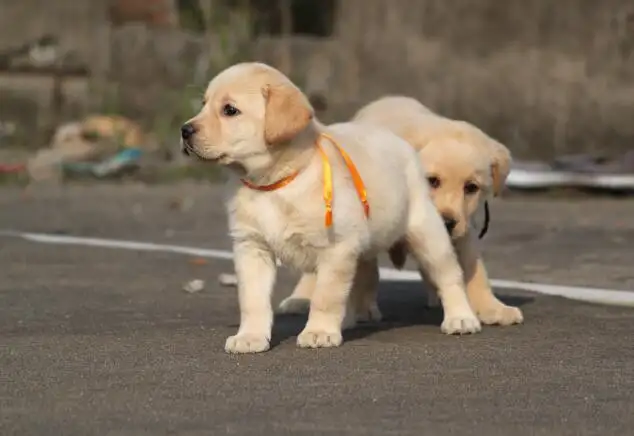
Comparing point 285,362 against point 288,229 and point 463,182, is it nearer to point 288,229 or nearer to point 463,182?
point 288,229

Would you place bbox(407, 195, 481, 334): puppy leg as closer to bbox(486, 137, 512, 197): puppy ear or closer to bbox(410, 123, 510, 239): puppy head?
bbox(410, 123, 510, 239): puppy head

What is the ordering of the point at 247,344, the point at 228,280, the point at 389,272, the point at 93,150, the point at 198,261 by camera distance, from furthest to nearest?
1. the point at 93,150
2. the point at 198,261
3. the point at 389,272
4. the point at 228,280
5. the point at 247,344

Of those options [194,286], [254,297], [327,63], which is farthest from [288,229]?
[327,63]

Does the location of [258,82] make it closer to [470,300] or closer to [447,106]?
[470,300]

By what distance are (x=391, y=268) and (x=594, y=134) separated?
5.33 meters

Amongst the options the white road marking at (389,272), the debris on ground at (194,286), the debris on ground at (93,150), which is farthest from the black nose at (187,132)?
the debris on ground at (93,150)

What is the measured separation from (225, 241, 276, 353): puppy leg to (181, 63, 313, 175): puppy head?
0.30 meters

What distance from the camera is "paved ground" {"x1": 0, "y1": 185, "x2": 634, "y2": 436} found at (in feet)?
14.6

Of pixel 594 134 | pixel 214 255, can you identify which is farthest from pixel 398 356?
pixel 594 134

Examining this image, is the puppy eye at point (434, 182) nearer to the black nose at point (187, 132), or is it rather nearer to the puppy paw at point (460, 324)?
the puppy paw at point (460, 324)

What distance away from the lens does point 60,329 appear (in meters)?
6.35

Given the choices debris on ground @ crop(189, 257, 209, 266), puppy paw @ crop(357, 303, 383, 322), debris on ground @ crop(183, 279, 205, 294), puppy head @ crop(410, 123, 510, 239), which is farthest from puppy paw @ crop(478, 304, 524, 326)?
debris on ground @ crop(189, 257, 209, 266)

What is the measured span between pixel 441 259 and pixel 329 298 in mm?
669

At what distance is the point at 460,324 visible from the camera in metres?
6.20
